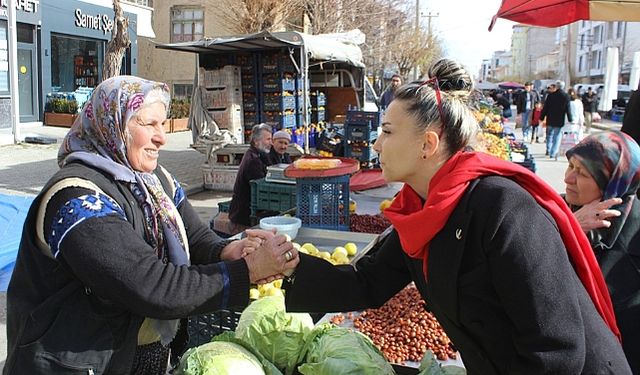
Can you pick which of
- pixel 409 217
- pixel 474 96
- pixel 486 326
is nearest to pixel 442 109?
pixel 474 96

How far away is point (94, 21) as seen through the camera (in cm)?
2259

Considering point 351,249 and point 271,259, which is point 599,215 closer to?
point 271,259

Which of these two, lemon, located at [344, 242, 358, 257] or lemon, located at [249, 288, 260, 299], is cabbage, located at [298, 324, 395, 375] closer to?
lemon, located at [249, 288, 260, 299]

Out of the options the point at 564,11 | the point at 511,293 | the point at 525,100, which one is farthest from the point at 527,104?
the point at 511,293

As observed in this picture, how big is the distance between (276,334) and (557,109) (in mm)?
13849

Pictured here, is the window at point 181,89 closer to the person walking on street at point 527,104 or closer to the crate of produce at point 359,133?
the person walking on street at point 527,104

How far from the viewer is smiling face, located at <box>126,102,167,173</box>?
201 centimetres

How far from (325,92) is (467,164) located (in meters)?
13.6

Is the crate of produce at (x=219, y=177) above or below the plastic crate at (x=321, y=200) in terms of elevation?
below

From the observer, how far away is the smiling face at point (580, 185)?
255 centimetres

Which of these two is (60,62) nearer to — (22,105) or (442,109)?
(22,105)

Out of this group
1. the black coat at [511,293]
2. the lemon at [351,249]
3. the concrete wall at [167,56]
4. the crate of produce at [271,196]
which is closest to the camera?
the black coat at [511,293]

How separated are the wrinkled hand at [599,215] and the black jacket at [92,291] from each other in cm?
154

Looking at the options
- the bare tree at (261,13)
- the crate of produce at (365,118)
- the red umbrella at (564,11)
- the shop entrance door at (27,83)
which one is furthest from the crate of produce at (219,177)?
the shop entrance door at (27,83)
